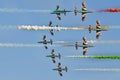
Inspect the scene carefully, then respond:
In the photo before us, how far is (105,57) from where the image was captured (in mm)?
199625

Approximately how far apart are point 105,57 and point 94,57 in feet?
12.2

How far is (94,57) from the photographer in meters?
200

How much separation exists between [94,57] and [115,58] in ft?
23.4

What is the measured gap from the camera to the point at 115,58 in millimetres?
197625

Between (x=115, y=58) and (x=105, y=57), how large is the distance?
3.77 metres
